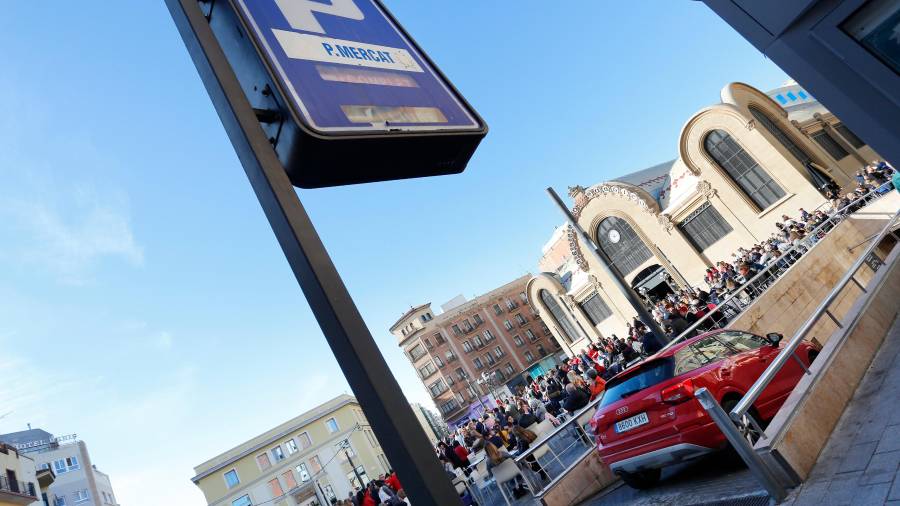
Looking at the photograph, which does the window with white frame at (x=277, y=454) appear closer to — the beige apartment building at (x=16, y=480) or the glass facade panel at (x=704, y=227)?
the beige apartment building at (x=16, y=480)

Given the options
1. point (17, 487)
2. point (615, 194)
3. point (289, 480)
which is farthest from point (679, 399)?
point (289, 480)

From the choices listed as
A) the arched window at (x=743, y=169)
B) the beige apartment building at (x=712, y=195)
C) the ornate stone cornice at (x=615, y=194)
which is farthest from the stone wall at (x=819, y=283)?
the ornate stone cornice at (x=615, y=194)

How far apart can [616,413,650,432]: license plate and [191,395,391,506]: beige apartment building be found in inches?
1764

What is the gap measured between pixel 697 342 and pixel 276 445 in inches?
2173

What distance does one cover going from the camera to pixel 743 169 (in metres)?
25.4

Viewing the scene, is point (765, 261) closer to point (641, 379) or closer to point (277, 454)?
point (641, 379)

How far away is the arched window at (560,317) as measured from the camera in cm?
3844

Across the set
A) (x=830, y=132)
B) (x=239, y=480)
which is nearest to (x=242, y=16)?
(x=830, y=132)

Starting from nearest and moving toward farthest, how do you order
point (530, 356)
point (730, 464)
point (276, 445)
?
1. point (730, 464)
2. point (276, 445)
3. point (530, 356)

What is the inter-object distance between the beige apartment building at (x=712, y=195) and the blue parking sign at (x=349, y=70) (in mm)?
26002

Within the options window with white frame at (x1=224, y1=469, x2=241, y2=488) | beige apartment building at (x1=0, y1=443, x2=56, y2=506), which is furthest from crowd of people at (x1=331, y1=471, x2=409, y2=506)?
window with white frame at (x1=224, y1=469, x2=241, y2=488)

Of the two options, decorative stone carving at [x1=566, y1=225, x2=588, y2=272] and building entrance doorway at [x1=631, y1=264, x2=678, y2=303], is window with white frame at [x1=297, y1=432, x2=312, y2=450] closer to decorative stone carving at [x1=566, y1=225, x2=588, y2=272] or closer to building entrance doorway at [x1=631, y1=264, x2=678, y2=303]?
decorative stone carving at [x1=566, y1=225, x2=588, y2=272]

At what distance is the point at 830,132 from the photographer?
2981cm

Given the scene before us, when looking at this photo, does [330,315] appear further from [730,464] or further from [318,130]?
[730,464]
